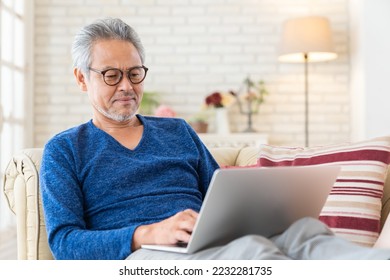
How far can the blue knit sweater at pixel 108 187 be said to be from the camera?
149cm

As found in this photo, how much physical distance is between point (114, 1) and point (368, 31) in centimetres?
188

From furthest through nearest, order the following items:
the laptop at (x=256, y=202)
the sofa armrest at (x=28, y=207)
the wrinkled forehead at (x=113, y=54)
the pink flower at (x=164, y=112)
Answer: the pink flower at (x=164, y=112) < the sofa armrest at (x=28, y=207) < the wrinkled forehead at (x=113, y=54) < the laptop at (x=256, y=202)

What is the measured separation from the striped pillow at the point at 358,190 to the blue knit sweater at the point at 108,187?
40 centimetres

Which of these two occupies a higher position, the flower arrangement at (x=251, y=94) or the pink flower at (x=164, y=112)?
the flower arrangement at (x=251, y=94)

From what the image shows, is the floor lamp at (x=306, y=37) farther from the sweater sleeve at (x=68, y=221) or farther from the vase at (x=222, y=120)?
the sweater sleeve at (x=68, y=221)

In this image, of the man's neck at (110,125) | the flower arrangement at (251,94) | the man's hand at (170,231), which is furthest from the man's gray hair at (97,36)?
the flower arrangement at (251,94)

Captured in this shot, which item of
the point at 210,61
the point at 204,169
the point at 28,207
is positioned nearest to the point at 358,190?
the point at 204,169

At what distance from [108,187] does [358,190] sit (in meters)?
0.75

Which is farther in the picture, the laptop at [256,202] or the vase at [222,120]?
the vase at [222,120]

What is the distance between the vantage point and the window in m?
4.00

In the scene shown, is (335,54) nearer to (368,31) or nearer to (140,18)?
(368,31)

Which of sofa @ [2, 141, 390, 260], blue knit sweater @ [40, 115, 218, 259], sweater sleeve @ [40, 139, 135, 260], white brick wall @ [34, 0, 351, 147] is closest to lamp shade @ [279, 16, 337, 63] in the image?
white brick wall @ [34, 0, 351, 147]

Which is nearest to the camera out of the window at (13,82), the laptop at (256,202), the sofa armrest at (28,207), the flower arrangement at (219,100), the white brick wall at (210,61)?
the laptop at (256,202)
